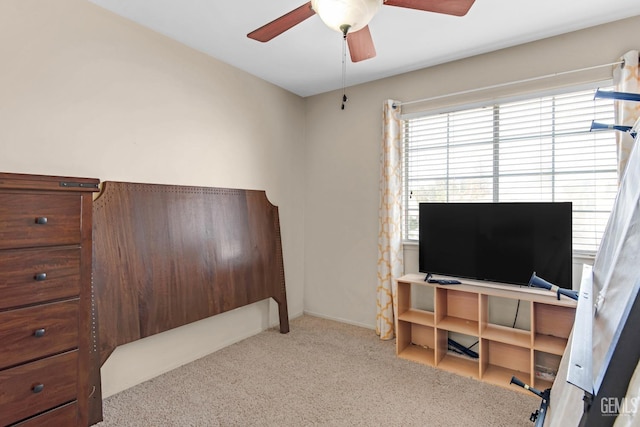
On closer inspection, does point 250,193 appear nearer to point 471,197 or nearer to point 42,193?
point 42,193

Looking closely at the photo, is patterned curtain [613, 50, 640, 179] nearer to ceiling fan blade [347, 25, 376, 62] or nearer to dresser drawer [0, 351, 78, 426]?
ceiling fan blade [347, 25, 376, 62]

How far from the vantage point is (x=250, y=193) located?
3.16 m

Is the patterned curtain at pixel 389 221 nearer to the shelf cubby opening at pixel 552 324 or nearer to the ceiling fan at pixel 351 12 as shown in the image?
the shelf cubby opening at pixel 552 324

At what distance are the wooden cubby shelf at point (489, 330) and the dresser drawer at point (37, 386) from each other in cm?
228

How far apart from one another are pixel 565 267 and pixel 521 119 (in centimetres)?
122

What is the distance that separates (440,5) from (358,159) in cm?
206

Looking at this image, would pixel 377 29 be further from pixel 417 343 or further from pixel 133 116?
pixel 417 343

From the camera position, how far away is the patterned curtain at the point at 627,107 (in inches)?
84.6

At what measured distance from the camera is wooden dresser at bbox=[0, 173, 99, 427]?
4.55 feet

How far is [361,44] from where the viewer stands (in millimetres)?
1870

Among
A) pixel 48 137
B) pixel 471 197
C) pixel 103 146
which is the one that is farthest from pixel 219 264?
pixel 471 197

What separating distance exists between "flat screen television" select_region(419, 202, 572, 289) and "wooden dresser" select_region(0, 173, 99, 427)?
8.02ft

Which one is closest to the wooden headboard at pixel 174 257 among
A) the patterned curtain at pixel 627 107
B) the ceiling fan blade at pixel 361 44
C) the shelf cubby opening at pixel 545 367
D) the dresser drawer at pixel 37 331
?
the dresser drawer at pixel 37 331

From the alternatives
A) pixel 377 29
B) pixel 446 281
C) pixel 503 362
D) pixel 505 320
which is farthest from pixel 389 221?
pixel 377 29
